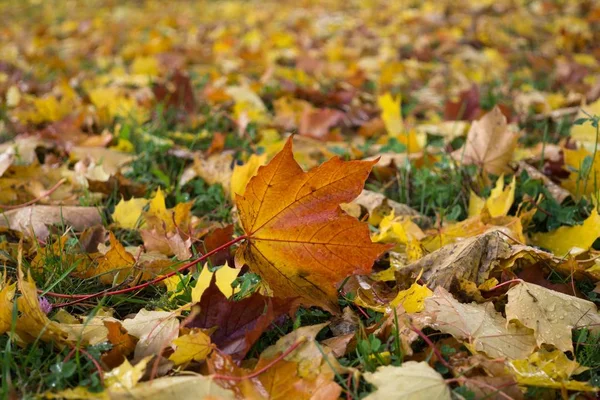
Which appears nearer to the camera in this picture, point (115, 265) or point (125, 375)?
point (125, 375)

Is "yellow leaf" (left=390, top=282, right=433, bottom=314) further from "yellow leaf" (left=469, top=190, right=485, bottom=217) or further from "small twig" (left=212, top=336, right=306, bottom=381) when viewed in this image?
"yellow leaf" (left=469, top=190, right=485, bottom=217)

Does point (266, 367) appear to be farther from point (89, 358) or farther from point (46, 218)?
point (46, 218)

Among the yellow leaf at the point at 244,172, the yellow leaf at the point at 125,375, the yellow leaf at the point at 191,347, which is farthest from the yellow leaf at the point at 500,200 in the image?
the yellow leaf at the point at 125,375

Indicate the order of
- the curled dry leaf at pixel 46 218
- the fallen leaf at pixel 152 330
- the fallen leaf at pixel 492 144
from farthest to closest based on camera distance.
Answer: the fallen leaf at pixel 492 144
the curled dry leaf at pixel 46 218
the fallen leaf at pixel 152 330

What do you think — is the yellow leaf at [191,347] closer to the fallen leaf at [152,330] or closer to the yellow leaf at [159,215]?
the fallen leaf at [152,330]

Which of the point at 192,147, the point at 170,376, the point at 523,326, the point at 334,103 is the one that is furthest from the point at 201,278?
the point at 334,103

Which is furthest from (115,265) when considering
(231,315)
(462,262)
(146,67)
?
(146,67)
